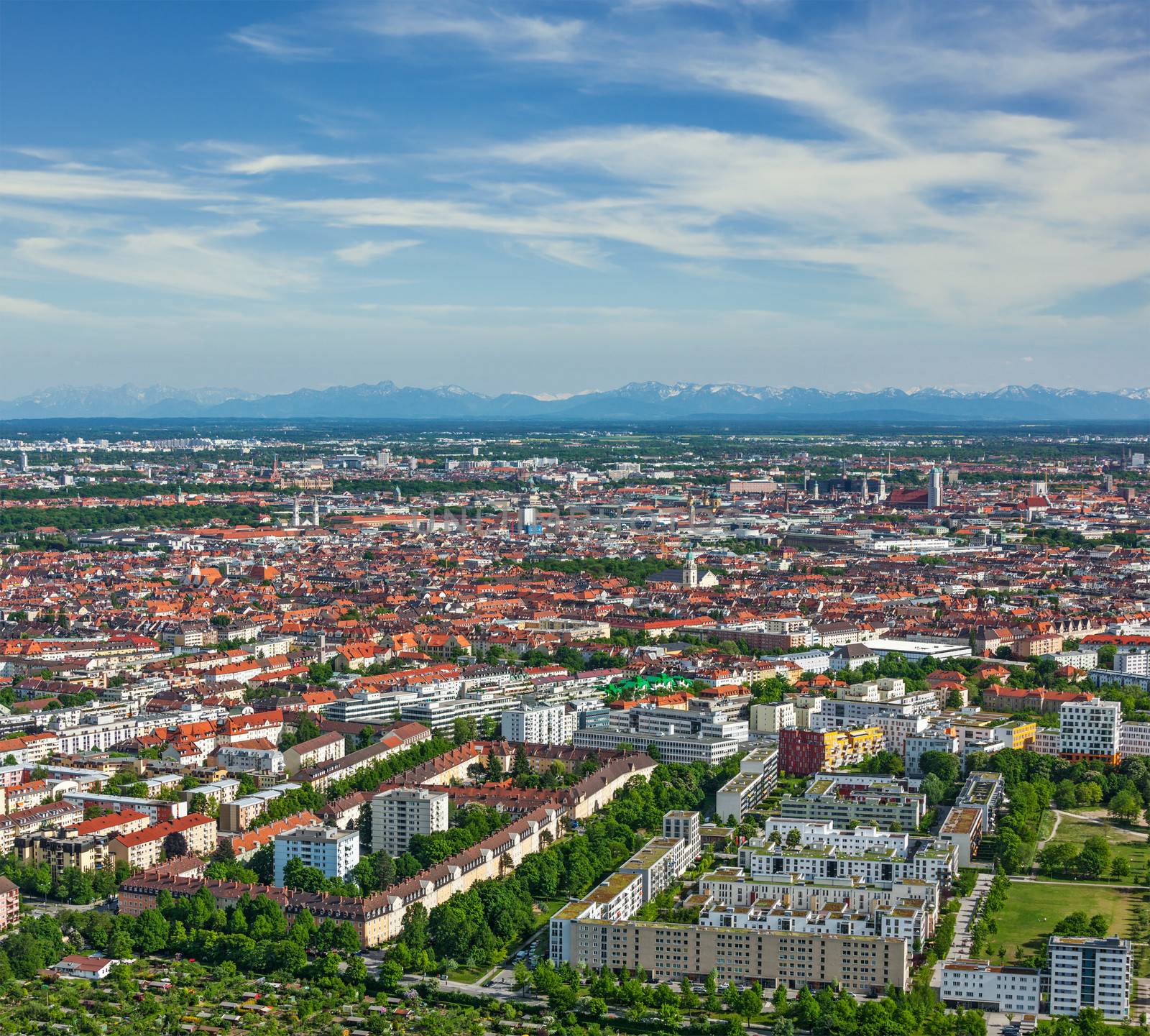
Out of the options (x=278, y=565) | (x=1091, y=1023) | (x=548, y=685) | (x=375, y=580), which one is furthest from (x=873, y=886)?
(x=278, y=565)

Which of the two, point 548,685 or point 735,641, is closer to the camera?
point 548,685

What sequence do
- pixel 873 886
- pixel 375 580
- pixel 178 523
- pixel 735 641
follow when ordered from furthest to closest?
pixel 178 523
pixel 375 580
pixel 735 641
pixel 873 886

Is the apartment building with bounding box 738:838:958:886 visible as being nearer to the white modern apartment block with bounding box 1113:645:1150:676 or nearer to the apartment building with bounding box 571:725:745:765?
the apartment building with bounding box 571:725:745:765

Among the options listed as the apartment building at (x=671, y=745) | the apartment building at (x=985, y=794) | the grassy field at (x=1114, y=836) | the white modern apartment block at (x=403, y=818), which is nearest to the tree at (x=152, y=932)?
the white modern apartment block at (x=403, y=818)

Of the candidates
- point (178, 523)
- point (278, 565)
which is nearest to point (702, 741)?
point (278, 565)

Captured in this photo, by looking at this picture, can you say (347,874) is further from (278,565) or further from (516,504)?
(516,504)

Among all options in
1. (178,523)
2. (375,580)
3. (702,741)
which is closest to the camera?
(702,741)
